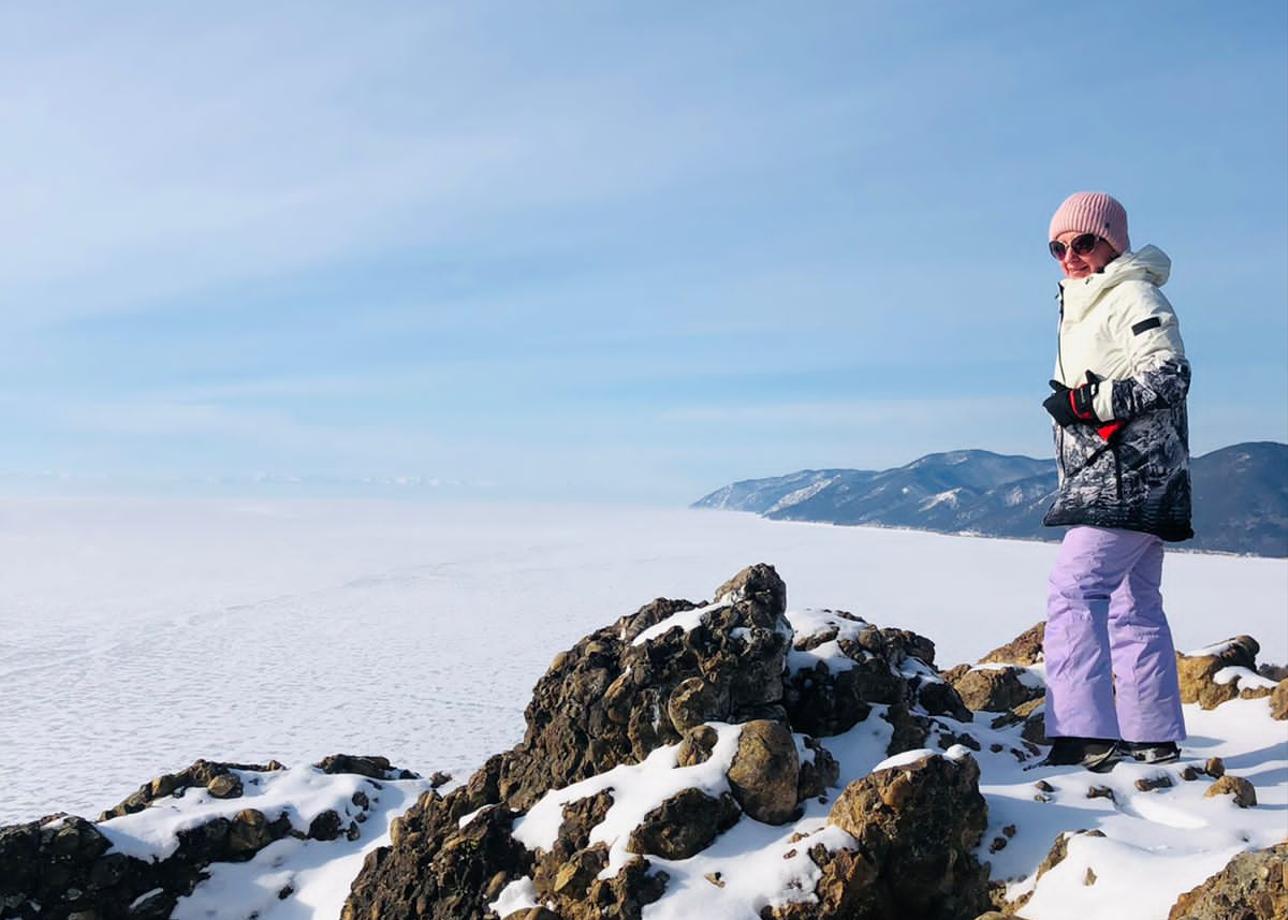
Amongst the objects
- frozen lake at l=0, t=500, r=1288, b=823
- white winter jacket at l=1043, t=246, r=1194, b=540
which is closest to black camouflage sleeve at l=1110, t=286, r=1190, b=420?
white winter jacket at l=1043, t=246, r=1194, b=540

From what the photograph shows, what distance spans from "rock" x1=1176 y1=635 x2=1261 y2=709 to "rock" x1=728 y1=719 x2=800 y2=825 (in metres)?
3.62

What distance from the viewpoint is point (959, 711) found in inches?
242

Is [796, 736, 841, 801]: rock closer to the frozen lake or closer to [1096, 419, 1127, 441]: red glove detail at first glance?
[1096, 419, 1127, 441]: red glove detail

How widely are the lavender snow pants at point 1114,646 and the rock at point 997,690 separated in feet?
7.38

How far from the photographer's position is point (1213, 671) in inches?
266

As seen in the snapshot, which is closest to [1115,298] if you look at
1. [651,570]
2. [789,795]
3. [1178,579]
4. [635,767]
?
[789,795]

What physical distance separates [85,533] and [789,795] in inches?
2675

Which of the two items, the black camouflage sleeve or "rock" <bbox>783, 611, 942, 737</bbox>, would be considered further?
"rock" <bbox>783, 611, 942, 737</bbox>

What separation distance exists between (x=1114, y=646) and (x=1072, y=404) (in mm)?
1286

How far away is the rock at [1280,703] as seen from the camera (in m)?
5.86

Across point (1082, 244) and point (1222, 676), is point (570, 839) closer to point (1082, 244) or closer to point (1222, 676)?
point (1082, 244)

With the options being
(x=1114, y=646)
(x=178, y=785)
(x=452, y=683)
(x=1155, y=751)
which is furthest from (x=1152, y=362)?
(x=452, y=683)

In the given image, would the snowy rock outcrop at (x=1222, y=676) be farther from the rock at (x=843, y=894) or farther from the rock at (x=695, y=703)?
the rock at (x=843, y=894)

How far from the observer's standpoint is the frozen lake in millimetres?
14305
